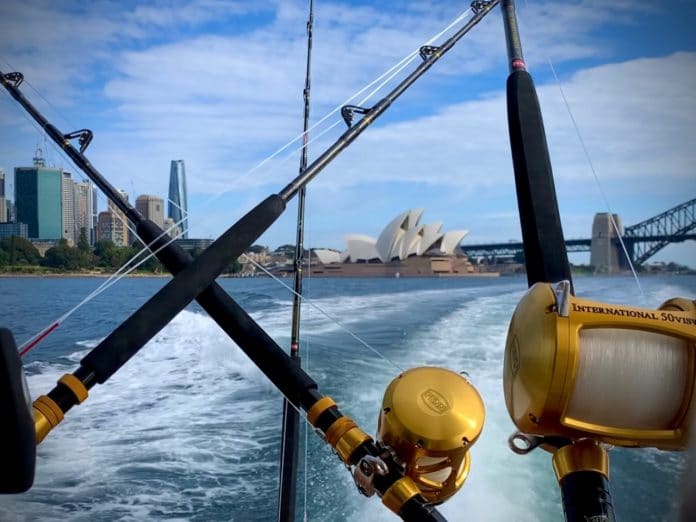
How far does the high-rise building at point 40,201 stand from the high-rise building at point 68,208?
3 cm

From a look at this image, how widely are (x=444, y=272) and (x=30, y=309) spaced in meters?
14.8

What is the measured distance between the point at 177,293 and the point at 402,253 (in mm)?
17360

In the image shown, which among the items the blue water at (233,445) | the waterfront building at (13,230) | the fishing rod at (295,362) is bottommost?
the blue water at (233,445)

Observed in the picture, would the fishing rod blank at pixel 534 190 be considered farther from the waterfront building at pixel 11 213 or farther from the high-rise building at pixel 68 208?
the waterfront building at pixel 11 213

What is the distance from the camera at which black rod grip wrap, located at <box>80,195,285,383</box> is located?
771 mm

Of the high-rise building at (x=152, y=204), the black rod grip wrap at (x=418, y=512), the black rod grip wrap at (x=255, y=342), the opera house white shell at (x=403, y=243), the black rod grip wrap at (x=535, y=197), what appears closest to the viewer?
the black rod grip wrap at (x=418, y=512)

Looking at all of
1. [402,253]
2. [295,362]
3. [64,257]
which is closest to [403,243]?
[402,253]

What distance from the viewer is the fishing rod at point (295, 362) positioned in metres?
1.09

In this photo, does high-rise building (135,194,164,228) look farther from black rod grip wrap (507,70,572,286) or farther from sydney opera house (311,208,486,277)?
sydney opera house (311,208,486,277)

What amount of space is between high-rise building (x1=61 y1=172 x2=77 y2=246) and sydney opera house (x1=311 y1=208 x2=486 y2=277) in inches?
535

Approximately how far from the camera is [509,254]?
50.1 feet

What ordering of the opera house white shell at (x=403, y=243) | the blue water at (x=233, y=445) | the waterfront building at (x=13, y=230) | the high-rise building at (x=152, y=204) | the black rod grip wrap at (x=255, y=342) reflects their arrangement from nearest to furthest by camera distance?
1. the black rod grip wrap at (x=255, y=342)
2. the high-rise building at (x=152, y=204)
3. the blue water at (x=233, y=445)
4. the waterfront building at (x=13, y=230)
5. the opera house white shell at (x=403, y=243)

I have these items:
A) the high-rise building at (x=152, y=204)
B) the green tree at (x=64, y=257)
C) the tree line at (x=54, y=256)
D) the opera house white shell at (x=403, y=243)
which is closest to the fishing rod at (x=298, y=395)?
the high-rise building at (x=152, y=204)

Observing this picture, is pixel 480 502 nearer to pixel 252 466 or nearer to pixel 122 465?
pixel 252 466
